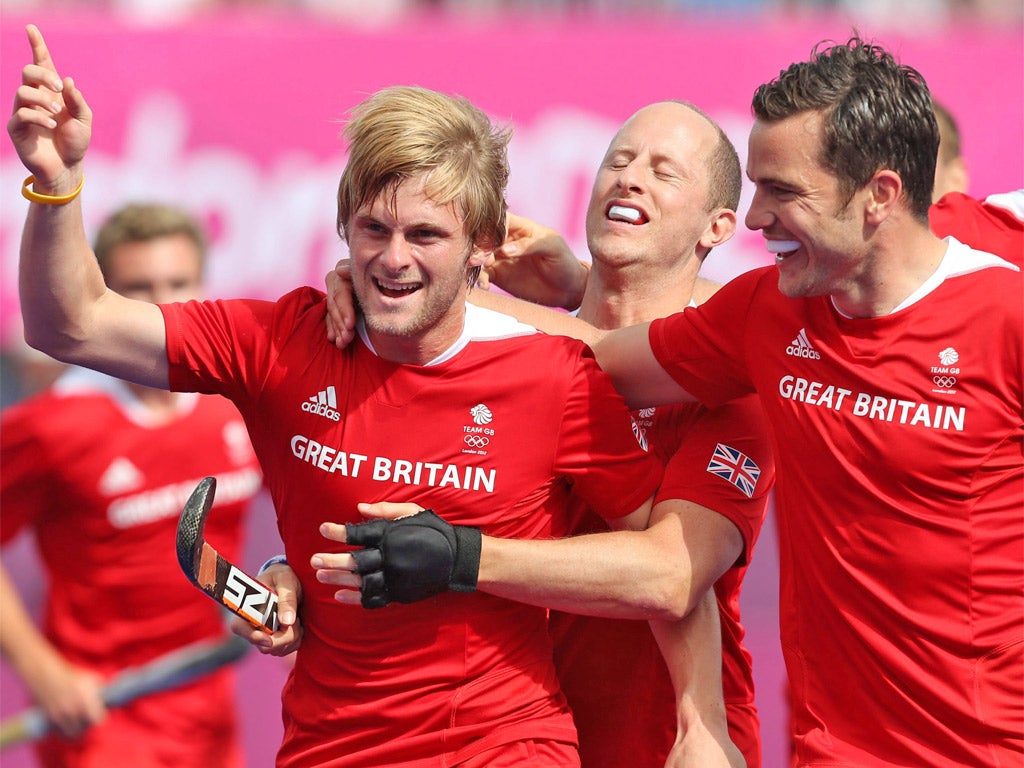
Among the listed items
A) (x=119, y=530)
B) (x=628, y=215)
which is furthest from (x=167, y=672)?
(x=628, y=215)

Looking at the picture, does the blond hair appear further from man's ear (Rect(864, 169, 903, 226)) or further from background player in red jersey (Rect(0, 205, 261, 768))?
background player in red jersey (Rect(0, 205, 261, 768))

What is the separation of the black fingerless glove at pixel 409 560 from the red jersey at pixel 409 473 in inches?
7.1

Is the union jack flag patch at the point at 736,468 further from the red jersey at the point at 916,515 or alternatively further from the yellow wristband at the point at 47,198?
the yellow wristband at the point at 47,198

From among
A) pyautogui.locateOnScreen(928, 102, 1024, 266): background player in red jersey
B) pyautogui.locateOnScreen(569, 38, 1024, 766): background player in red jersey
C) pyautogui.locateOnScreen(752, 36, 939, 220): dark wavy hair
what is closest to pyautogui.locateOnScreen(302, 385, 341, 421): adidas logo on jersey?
pyautogui.locateOnScreen(569, 38, 1024, 766): background player in red jersey

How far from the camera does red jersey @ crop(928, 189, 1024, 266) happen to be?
13.2ft

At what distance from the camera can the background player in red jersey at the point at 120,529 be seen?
18.6 feet

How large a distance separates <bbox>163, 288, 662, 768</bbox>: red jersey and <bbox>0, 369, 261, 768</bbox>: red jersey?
2063mm

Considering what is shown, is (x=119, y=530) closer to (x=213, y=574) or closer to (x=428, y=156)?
(x=213, y=574)

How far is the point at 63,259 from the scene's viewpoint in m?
3.42

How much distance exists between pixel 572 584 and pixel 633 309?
108 centimetres

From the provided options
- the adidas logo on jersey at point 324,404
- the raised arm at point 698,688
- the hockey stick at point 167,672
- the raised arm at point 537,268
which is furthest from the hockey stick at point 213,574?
the hockey stick at point 167,672

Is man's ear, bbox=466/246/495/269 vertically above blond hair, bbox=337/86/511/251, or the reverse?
blond hair, bbox=337/86/511/251

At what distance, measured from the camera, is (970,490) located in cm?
346

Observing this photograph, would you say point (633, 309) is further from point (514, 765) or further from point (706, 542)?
point (514, 765)
